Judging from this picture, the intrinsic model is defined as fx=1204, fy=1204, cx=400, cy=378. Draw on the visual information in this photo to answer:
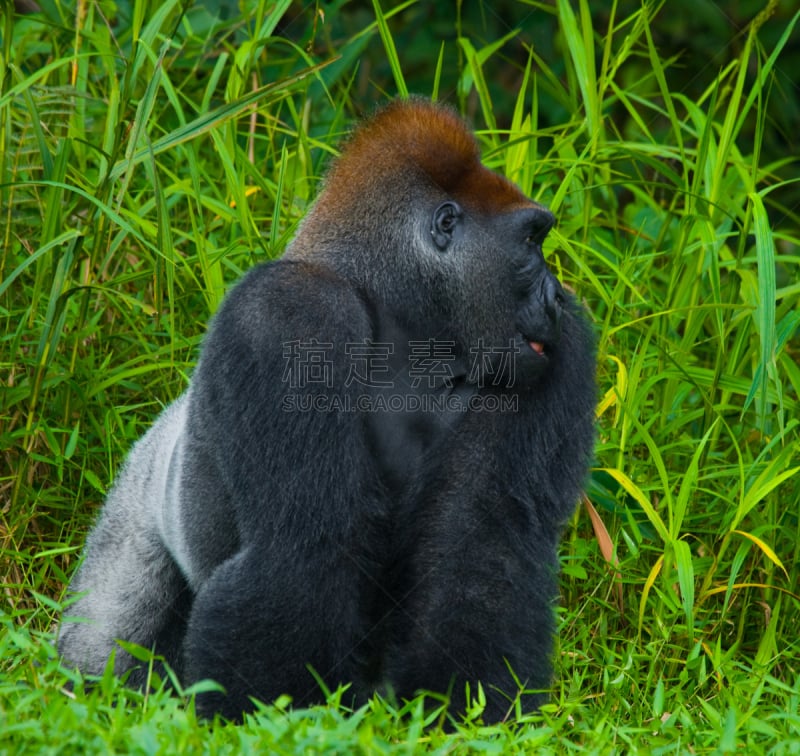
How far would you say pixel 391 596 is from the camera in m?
2.39

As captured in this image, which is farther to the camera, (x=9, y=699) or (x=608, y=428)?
(x=608, y=428)

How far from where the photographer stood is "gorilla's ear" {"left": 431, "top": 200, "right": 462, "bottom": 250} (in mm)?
2471

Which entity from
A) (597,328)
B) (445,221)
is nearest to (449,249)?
(445,221)

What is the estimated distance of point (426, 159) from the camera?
2512mm

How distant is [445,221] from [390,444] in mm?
473

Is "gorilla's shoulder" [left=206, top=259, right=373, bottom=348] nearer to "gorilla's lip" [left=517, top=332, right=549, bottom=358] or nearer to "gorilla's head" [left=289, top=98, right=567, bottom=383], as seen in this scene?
"gorilla's head" [left=289, top=98, right=567, bottom=383]

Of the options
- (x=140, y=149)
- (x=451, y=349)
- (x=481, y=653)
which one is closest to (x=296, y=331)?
(x=451, y=349)

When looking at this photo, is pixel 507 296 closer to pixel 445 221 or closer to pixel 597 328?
pixel 445 221

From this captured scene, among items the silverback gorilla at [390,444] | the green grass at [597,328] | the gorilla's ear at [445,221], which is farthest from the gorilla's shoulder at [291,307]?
the green grass at [597,328]

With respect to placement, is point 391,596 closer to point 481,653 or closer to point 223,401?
point 481,653

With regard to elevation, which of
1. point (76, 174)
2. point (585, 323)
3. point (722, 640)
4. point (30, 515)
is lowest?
point (722, 640)

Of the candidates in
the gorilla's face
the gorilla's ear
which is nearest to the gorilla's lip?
the gorilla's face

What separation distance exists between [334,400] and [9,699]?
2.54 feet

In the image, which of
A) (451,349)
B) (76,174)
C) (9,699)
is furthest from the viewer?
(76,174)
